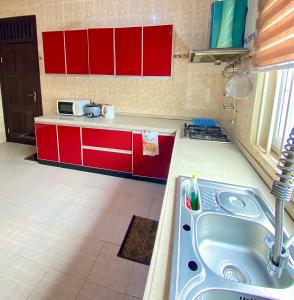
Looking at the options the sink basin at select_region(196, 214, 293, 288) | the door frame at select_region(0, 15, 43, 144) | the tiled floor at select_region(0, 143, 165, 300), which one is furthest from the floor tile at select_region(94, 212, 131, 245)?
the door frame at select_region(0, 15, 43, 144)

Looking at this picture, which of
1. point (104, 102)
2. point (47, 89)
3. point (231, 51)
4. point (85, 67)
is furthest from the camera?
point (47, 89)

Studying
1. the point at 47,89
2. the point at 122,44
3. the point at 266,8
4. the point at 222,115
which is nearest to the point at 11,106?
the point at 47,89

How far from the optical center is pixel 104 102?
326cm

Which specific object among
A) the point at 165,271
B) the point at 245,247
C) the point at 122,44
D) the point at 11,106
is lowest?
the point at 245,247

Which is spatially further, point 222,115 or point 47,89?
point 47,89

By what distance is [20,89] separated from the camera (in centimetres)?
383

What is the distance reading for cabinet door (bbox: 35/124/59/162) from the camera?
297cm

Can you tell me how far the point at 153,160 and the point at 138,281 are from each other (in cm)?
144

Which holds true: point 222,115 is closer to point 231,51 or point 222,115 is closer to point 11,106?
point 231,51

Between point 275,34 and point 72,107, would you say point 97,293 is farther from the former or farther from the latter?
point 72,107

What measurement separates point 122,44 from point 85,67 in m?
0.60

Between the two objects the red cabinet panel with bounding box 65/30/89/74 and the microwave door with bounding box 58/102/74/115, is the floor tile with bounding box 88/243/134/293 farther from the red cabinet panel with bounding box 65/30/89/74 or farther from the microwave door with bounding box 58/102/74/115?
the red cabinet panel with bounding box 65/30/89/74

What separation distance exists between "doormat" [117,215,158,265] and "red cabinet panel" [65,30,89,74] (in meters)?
2.09

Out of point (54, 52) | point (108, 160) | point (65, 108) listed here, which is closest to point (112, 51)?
point (54, 52)
